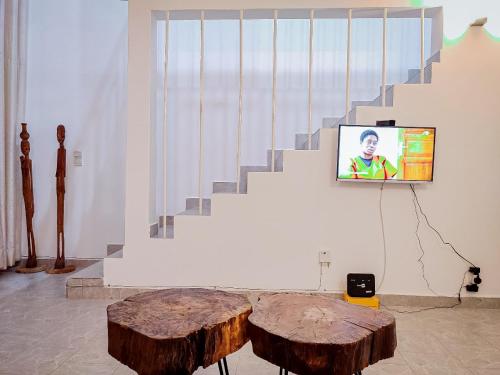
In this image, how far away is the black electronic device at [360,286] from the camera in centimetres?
290

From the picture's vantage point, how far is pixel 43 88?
3.99 metres

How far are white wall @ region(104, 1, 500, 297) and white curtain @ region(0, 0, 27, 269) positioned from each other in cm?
136

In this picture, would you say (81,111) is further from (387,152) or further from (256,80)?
(387,152)

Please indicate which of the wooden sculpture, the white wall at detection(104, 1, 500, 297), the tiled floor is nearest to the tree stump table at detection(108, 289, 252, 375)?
the tiled floor

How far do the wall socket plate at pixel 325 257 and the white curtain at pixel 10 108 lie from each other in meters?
2.95

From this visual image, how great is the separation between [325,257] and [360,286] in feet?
1.09

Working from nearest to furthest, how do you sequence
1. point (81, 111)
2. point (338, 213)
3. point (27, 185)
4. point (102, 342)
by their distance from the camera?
point (102, 342)
point (338, 213)
point (27, 185)
point (81, 111)

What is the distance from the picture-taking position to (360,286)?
2.91 metres

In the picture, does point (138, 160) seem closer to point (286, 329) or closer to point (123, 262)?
point (123, 262)

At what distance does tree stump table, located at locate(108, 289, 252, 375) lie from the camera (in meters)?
1.22

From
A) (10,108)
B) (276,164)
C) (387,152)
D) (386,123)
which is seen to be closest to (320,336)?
(387,152)

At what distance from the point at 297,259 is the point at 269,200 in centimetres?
52

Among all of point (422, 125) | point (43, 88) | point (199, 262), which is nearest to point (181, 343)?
point (199, 262)

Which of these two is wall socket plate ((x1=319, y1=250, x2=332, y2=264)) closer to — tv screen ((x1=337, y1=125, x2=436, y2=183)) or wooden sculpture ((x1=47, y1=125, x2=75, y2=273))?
tv screen ((x1=337, y1=125, x2=436, y2=183))
